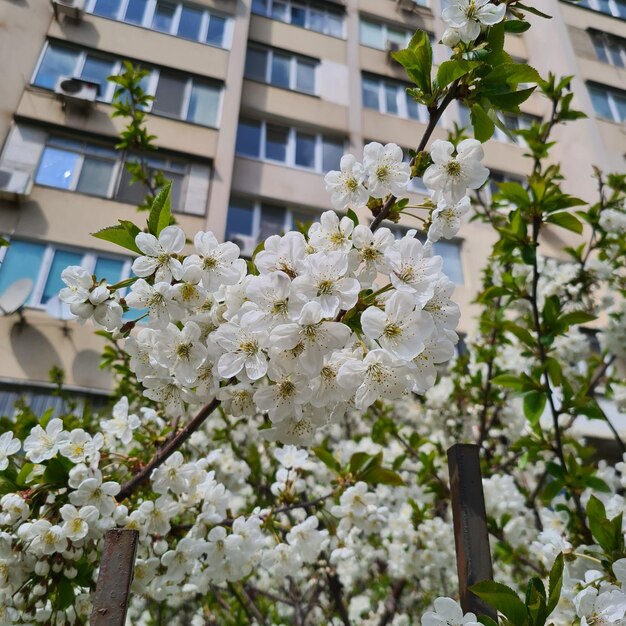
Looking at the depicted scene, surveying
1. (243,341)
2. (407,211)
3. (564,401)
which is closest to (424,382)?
(243,341)

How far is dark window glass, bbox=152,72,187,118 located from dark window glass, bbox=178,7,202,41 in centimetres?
115

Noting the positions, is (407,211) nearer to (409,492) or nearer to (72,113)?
(409,492)

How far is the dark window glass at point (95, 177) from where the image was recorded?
25.7 ft

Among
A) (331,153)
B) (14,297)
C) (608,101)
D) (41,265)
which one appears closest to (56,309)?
(14,297)

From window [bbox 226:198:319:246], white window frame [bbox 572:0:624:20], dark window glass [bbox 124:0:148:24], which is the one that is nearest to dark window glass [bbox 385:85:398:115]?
window [bbox 226:198:319:246]

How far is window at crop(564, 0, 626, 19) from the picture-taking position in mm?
13459

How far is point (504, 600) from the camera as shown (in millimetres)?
890

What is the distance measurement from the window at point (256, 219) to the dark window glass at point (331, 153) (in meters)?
1.24

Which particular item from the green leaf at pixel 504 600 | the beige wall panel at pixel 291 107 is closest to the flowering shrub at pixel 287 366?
the green leaf at pixel 504 600

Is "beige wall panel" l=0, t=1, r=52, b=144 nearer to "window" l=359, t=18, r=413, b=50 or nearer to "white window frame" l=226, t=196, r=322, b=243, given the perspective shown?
"white window frame" l=226, t=196, r=322, b=243

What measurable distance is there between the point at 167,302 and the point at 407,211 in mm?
673

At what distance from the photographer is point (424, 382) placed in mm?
1023

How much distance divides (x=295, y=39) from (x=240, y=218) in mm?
4887

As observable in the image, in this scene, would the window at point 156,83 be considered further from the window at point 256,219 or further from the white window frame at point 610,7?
the white window frame at point 610,7
